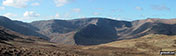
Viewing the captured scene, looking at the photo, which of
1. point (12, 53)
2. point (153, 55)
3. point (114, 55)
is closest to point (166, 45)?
point (153, 55)

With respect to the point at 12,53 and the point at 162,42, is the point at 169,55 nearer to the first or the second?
the point at 162,42

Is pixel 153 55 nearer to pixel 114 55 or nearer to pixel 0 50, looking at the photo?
pixel 114 55

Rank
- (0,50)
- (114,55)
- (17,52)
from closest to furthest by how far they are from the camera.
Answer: (0,50) → (17,52) → (114,55)

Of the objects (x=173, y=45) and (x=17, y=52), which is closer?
(x=17, y=52)

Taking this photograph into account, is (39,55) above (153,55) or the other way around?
above

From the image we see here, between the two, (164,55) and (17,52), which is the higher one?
(17,52)

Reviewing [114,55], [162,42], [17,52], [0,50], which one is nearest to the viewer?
[0,50]

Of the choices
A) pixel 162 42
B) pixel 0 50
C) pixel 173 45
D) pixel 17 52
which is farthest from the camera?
pixel 162 42

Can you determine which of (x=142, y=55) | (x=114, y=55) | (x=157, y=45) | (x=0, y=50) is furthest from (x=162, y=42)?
(x=0, y=50)

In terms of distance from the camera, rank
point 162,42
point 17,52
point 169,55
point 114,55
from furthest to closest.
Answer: point 162,42 < point 114,55 < point 169,55 < point 17,52
